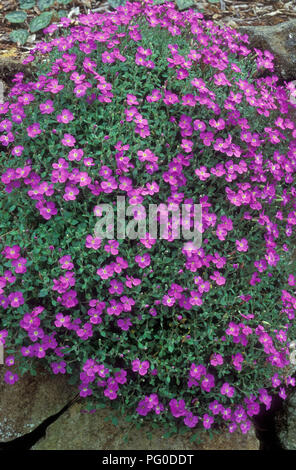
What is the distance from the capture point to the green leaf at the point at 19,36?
470 cm

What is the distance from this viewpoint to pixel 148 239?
8.97 feet

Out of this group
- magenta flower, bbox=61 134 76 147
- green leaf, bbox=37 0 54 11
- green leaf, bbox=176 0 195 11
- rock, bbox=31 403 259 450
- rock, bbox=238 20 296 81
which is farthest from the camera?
green leaf, bbox=37 0 54 11

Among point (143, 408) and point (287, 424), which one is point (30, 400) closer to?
point (143, 408)

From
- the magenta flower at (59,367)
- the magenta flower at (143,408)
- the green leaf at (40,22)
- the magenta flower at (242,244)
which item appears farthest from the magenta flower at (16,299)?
the green leaf at (40,22)

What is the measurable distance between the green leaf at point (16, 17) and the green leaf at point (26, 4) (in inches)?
5.1

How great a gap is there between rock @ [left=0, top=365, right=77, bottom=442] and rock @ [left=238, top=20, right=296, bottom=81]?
3034 mm

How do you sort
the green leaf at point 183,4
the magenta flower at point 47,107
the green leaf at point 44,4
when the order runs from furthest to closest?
the green leaf at point 44,4, the green leaf at point 183,4, the magenta flower at point 47,107

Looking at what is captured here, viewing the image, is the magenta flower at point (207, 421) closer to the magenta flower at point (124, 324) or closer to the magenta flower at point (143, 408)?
the magenta flower at point (143, 408)

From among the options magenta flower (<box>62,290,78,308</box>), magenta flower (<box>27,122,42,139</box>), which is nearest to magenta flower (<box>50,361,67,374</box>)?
magenta flower (<box>62,290,78,308</box>)

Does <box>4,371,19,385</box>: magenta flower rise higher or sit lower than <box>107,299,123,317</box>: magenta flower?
lower

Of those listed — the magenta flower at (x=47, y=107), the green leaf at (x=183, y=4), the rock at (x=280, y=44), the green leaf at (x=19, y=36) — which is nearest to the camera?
the magenta flower at (x=47, y=107)

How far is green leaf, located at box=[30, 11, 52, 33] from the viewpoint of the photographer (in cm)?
476

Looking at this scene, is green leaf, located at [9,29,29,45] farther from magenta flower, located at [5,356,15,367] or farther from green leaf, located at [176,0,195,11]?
magenta flower, located at [5,356,15,367]

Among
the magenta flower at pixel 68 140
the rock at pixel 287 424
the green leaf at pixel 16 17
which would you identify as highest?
the magenta flower at pixel 68 140
